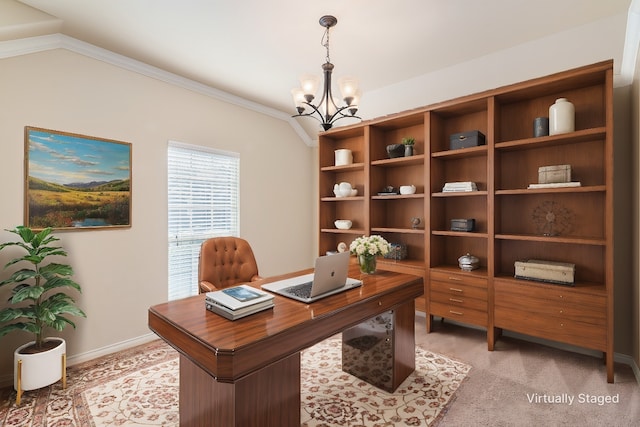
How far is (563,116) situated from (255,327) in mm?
2835

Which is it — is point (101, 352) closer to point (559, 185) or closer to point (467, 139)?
point (467, 139)

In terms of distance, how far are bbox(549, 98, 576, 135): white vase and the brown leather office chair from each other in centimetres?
283

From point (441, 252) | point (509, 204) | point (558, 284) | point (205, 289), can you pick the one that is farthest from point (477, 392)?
point (205, 289)

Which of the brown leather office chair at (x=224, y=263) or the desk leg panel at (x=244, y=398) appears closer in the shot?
the desk leg panel at (x=244, y=398)

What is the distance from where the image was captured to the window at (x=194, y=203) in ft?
10.8

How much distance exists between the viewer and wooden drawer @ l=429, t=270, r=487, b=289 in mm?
2820

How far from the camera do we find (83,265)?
2.63m

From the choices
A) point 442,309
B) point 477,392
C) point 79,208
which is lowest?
point 477,392

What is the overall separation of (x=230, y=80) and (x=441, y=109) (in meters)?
2.31

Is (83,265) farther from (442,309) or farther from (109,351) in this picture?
(442,309)

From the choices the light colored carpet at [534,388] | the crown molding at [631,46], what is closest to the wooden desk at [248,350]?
the light colored carpet at [534,388]

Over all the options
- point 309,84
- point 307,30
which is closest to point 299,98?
point 309,84

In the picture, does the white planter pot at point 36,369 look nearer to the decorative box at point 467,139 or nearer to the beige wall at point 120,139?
the beige wall at point 120,139

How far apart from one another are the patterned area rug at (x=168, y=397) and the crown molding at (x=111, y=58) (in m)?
2.51
